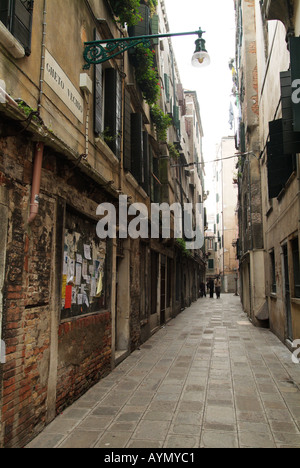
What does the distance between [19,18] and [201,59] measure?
2620mm

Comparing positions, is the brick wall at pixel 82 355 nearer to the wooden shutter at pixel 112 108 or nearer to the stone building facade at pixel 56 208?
the stone building facade at pixel 56 208

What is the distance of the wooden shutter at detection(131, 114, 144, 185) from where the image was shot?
8.48 meters

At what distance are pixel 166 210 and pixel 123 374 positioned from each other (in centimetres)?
740

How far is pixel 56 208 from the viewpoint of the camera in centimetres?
450

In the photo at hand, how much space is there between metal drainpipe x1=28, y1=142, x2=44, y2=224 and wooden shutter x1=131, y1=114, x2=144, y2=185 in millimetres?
4782

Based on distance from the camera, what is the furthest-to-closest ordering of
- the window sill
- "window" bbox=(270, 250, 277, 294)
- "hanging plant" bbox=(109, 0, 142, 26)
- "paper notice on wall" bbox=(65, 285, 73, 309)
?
"window" bbox=(270, 250, 277, 294), "hanging plant" bbox=(109, 0, 142, 26), "paper notice on wall" bbox=(65, 285, 73, 309), the window sill

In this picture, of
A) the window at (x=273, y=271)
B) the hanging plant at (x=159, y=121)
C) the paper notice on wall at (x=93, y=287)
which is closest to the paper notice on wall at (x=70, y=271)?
the paper notice on wall at (x=93, y=287)

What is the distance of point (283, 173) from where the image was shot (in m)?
7.85

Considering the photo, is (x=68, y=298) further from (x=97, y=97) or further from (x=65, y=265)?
(x=97, y=97)

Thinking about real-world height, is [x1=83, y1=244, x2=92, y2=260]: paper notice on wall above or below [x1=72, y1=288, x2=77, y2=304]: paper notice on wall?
above

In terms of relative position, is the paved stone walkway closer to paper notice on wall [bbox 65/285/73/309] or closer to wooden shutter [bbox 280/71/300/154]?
paper notice on wall [bbox 65/285/73/309]

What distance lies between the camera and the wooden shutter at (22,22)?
363 centimetres

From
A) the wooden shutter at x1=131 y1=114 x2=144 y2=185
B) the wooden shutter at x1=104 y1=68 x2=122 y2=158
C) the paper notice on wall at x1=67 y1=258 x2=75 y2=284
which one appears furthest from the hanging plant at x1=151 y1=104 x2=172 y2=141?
the paper notice on wall at x1=67 y1=258 x2=75 y2=284
